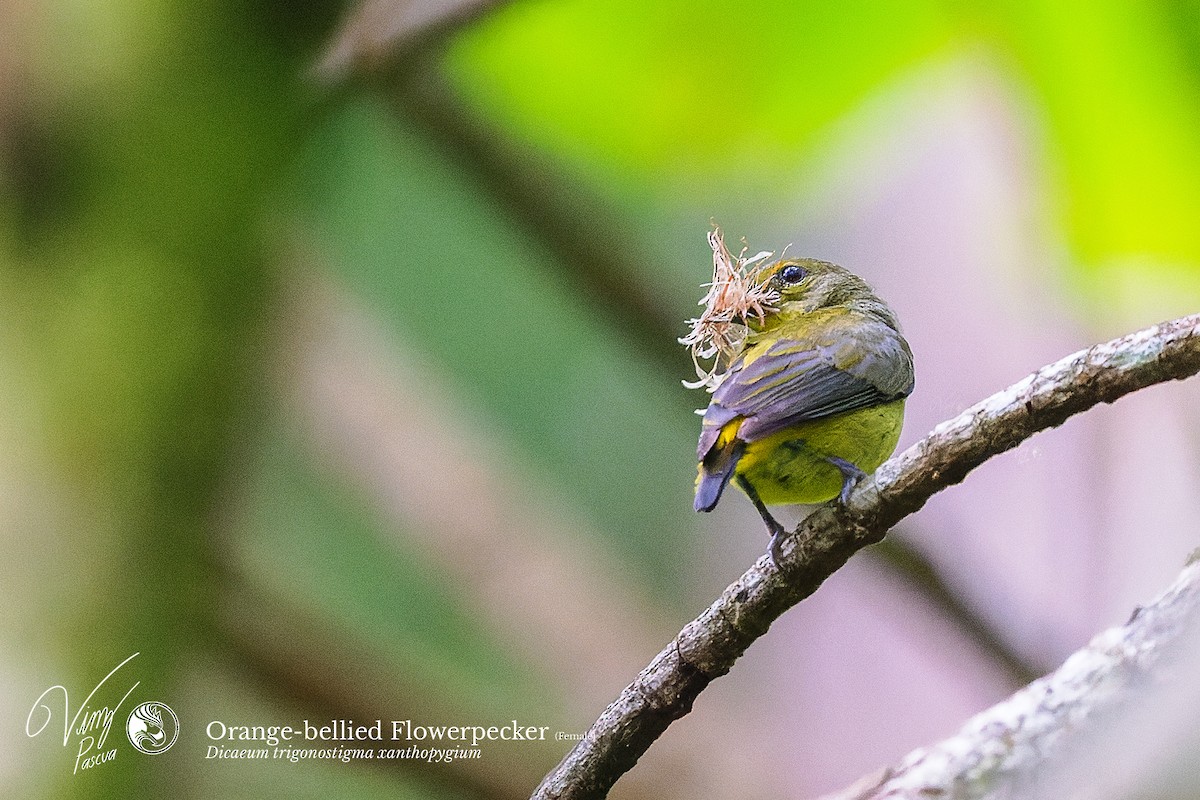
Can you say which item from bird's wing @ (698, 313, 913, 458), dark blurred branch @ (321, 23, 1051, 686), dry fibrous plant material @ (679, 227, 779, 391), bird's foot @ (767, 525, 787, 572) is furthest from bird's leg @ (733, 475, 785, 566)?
dark blurred branch @ (321, 23, 1051, 686)

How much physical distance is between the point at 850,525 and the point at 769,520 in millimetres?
173

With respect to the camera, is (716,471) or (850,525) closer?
(850,525)

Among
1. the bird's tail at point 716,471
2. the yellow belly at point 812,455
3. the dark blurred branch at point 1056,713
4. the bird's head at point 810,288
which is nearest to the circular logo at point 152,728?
the bird's tail at point 716,471

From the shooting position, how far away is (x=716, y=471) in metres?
1.41

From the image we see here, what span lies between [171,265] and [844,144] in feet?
4.11

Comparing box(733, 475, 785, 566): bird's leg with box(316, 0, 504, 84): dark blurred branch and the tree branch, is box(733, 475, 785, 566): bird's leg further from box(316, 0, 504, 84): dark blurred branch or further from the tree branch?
box(316, 0, 504, 84): dark blurred branch

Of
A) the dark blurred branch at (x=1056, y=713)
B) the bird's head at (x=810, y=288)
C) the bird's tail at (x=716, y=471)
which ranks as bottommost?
the dark blurred branch at (x=1056, y=713)

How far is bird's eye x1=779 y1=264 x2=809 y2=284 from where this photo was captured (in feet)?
6.01

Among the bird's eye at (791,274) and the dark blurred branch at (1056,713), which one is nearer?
the dark blurred branch at (1056,713)

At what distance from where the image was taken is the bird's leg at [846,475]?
133 centimetres

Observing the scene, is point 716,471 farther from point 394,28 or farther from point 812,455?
point 394,28

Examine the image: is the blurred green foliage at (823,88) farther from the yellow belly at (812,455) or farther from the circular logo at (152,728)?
the circular logo at (152,728)

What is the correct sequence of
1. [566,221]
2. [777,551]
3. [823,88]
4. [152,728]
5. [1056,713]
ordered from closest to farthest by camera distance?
[1056,713]
[777,551]
[152,728]
[566,221]
[823,88]

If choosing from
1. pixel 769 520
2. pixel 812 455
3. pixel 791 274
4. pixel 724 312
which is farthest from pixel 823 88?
pixel 769 520
